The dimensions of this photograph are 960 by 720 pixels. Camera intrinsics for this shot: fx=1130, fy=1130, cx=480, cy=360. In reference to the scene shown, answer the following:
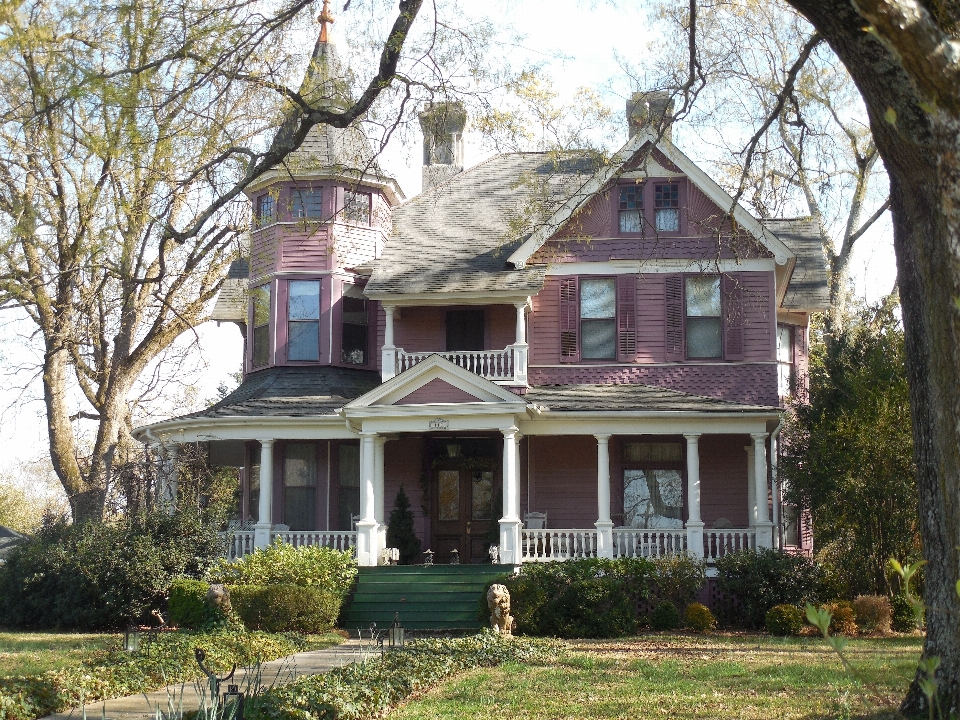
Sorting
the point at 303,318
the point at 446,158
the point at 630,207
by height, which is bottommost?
the point at 303,318

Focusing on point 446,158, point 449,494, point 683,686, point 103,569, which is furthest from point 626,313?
point 683,686

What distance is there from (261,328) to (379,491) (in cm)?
573

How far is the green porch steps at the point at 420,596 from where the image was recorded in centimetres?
1893

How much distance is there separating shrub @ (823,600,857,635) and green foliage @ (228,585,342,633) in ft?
26.3

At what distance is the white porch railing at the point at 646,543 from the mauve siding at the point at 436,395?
3.76 m

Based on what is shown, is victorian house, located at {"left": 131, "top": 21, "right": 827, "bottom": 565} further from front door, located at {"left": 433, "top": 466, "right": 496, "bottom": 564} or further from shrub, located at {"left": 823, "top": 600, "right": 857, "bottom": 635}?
shrub, located at {"left": 823, "top": 600, "right": 857, "bottom": 635}

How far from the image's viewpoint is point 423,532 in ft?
76.3

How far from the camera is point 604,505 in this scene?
2078cm

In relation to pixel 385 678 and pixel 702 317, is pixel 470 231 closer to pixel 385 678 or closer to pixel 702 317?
pixel 702 317

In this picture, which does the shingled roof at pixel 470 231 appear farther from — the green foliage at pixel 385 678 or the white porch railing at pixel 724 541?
the green foliage at pixel 385 678

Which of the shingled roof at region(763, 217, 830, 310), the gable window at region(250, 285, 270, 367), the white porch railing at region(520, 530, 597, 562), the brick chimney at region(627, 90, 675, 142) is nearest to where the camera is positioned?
the brick chimney at region(627, 90, 675, 142)

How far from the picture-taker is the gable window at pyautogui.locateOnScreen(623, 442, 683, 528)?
74.9ft

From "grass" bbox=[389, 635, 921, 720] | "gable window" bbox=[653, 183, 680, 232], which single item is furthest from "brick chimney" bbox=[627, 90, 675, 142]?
"grass" bbox=[389, 635, 921, 720]

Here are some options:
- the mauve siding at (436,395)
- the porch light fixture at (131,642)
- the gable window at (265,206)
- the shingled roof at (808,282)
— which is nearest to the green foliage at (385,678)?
the porch light fixture at (131,642)
